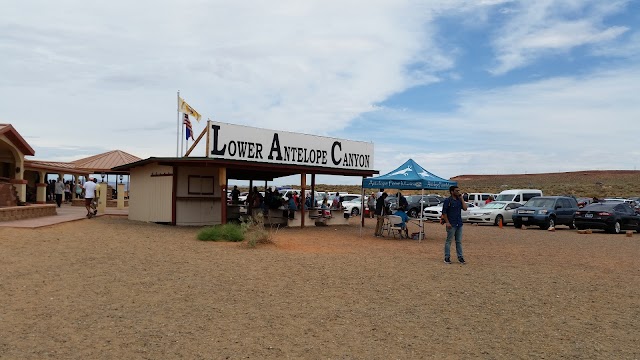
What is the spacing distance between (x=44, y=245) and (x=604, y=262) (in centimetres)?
1350

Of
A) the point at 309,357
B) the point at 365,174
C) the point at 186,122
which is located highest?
the point at 186,122

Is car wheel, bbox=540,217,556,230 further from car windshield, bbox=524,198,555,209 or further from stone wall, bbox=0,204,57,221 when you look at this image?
stone wall, bbox=0,204,57,221

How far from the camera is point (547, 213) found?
2609 centimetres

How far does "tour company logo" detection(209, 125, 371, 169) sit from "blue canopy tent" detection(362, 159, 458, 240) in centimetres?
401

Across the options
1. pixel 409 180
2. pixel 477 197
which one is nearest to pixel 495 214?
pixel 477 197

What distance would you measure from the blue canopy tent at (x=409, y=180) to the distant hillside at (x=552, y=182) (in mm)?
56392

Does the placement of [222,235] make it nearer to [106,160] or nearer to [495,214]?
[495,214]

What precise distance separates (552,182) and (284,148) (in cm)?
7989

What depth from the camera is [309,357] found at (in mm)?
5957

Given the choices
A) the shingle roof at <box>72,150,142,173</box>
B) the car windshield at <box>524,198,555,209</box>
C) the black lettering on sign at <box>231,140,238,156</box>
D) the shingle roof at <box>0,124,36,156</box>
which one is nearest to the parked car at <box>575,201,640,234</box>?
the car windshield at <box>524,198,555,209</box>

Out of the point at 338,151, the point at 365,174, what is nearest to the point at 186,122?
the point at 338,151

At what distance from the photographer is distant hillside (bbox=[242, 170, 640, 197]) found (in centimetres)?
7682

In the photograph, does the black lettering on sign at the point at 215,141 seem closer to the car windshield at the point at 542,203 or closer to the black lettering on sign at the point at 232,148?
the black lettering on sign at the point at 232,148

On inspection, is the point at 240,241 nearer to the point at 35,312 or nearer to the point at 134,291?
the point at 134,291
